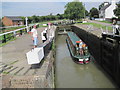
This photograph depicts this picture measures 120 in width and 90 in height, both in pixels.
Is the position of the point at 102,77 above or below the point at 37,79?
below

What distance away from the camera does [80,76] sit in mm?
11641

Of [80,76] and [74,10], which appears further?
[74,10]

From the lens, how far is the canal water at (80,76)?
9.97 m

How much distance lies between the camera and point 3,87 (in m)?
5.07

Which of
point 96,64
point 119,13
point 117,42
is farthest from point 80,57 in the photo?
point 119,13

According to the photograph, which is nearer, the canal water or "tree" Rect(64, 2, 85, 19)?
the canal water

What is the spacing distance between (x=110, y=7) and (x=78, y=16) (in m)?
20.0

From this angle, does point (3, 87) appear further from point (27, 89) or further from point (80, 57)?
point (80, 57)

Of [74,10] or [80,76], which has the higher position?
[74,10]

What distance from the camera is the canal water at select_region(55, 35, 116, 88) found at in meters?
9.97

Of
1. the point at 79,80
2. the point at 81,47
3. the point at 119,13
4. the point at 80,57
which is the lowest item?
the point at 79,80

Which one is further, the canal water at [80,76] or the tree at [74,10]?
the tree at [74,10]

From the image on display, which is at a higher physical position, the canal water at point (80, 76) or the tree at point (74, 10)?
the tree at point (74, 10)

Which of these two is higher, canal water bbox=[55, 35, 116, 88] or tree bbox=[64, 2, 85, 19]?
tree bbox=[64, 2, 85, 19]
